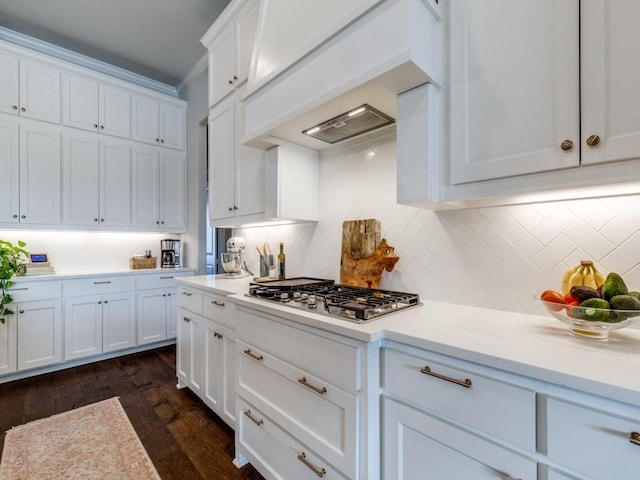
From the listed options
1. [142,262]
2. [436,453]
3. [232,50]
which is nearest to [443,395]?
[436,453]

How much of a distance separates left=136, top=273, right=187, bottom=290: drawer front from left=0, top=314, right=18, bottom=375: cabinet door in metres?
1.02

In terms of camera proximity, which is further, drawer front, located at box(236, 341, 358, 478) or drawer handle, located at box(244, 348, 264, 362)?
drawer handle, located at box(244, 348, 264, 362)

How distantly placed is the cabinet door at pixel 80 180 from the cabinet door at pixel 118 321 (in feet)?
2.90

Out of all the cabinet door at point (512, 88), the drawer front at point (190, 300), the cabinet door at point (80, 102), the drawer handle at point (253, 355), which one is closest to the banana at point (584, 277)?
the cabinet door at point (512, 88)

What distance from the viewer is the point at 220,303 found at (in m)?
1.95

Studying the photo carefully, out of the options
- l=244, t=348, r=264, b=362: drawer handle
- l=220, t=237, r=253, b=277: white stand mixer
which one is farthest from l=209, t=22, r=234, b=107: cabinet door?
l=244, t=348, r=264, b=362: drawer handle

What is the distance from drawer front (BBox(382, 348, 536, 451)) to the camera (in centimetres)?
76

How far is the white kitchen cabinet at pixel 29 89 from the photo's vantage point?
283cm

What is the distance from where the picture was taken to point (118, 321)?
3.31m

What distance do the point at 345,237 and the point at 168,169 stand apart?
9.87 ft

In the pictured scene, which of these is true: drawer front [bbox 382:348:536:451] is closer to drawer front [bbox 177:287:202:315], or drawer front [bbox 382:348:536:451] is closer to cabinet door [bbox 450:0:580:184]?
cabinet door [bbox 450:0:580:184]

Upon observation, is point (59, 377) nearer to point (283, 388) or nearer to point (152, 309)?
point (152, 309)

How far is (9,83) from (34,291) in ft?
6.44

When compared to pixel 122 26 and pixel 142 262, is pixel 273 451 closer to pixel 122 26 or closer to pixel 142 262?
pixel 142 262
